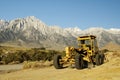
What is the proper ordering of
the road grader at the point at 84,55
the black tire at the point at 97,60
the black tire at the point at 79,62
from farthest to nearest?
the road grader at the point at 84,55 → the black tire at the point at 97,60 → the black tire at the point at 79,62

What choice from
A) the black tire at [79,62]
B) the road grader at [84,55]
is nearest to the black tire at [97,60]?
the road grader at [84,55]

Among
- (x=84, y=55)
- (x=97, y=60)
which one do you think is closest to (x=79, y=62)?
(x=97, y=60)

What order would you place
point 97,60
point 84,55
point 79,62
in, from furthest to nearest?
point 84,55 < point 97,60 < point 79,62

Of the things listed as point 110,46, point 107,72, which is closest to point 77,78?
point 107,72

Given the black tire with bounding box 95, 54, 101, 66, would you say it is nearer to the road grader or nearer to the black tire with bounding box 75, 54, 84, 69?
the road grader

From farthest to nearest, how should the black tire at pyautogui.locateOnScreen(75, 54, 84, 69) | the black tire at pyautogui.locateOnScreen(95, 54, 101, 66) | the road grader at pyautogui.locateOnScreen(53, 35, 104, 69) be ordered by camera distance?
1. the road grader at pyautogui.locateOnScreen(53, 35, 104, 69)
2. the black tire at pyautogui.locateOnScreen(95, 54, 101, 66)
3. the black tire at pyautogui.locateOnScreen(75, 54, 84, 69)

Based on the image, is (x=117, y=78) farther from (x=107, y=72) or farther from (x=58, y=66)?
(x=58, y=66)

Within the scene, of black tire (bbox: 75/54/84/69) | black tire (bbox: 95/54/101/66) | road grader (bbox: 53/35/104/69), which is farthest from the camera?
road grader (bbox: 53/35/104/69)

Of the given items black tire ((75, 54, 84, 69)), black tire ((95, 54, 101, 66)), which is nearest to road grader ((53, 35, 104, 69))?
black tire ((95, 54, 101, 66))

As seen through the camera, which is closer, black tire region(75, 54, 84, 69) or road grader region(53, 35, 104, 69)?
black tire region(75, 54, 84, 69)

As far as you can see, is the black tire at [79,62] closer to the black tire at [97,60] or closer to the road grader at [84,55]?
the road grader at [84,55]

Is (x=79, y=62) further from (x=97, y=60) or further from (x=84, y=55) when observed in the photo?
(x=84, y=55)

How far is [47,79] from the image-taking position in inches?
730

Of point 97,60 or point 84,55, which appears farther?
point 84,55
